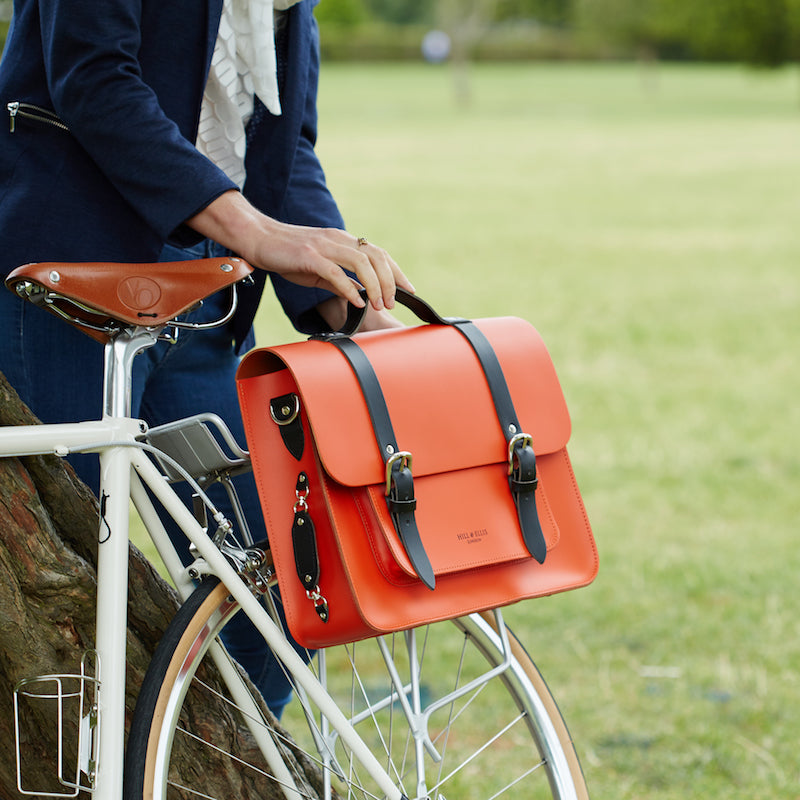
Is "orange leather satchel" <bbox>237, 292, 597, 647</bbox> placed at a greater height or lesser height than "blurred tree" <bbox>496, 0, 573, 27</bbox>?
lesser

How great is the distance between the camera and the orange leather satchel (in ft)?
5.18

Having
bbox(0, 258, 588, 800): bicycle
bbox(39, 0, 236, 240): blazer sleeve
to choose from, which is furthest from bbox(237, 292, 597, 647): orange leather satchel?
bbox(39, 0, 236, 240): blazer sleeve

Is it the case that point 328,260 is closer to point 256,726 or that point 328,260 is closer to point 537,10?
point 256,726

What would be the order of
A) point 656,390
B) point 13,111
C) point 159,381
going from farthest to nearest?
point 656,390 → point 159,381 → point 13,111

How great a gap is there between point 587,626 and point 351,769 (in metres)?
2.36

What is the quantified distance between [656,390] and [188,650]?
232 inches

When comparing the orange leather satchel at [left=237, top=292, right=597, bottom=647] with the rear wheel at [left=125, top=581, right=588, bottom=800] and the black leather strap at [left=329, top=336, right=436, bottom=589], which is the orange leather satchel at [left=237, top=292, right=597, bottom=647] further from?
the rear wheel at [left=125, top=581, right=588, bottom=800]

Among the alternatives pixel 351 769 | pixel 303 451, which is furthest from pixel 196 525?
pixel 351 769

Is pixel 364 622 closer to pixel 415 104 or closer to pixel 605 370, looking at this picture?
pixel 605 370

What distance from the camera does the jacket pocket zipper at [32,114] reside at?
180 centimetres

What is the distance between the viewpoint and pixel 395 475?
1586mm

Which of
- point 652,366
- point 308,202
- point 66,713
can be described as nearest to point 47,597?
point 66,713

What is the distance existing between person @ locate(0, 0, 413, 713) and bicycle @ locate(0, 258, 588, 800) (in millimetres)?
145

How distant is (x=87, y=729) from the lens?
164cm
